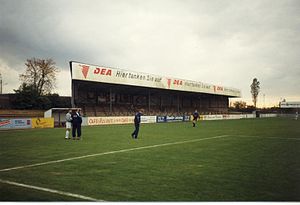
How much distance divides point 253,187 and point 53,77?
150 ft

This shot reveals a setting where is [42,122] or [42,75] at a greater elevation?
[42,75]

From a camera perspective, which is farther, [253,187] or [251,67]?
[251,67]

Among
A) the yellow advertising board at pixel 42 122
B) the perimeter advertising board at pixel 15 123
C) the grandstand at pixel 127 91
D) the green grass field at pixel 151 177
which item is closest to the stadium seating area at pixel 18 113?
the yellow advertising board at pixel 42 122

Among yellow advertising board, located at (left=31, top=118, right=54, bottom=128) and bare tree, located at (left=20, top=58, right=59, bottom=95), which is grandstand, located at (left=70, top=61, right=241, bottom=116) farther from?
bare tree, located at (left=20, top=58, right=59, bottom=95)

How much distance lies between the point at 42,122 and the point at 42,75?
21.2m

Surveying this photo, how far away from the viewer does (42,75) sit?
147 feet

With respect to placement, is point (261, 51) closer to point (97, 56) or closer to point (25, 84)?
point (97, 56)

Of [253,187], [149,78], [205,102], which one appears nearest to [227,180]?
[253,187]

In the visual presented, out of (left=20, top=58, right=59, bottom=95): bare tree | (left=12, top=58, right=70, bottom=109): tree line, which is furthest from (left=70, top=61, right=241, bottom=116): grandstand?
(left=20, top=58, right=59, bottom=95): bare tree

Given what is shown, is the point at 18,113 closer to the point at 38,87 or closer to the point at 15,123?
the point at 15,123

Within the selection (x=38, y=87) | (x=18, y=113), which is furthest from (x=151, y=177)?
(x=38, y=87)

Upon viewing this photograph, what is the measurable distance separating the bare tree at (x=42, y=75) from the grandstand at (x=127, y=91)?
9.11 m

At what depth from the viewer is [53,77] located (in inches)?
1820

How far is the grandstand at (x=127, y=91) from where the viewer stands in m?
31.8
